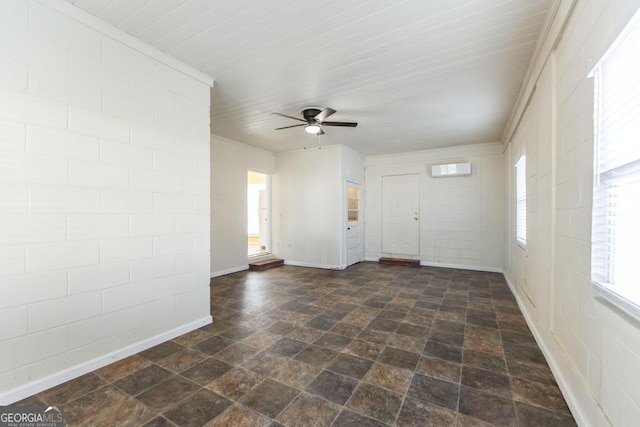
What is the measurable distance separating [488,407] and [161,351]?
260 cm

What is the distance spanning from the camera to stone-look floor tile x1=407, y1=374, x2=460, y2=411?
1817 mm

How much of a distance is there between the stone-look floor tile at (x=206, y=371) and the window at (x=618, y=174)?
242 centimetres

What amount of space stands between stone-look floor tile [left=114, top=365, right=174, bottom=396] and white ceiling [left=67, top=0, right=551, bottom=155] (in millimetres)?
2782

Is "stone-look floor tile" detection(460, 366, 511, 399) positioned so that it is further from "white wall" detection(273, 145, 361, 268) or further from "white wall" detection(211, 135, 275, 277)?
"white wall" detection(211, 135, 275, 277)

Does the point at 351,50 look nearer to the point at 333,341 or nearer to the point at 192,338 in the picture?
the point at 333,341

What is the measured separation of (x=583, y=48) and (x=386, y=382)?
249cm

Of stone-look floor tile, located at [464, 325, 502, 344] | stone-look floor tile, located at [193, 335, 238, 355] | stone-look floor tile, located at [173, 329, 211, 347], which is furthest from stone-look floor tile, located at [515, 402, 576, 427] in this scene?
stone-look floor tile, located at [173, 329, 211, 347]

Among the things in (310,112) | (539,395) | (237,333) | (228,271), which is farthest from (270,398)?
(228,271)

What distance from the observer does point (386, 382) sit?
2.03 m

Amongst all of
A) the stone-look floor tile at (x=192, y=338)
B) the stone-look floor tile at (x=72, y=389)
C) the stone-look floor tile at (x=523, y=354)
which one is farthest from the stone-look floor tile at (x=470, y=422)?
the stone-look floor tile at (x=72, y=389)

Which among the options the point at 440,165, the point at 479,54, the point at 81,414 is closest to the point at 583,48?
the point at 479,54

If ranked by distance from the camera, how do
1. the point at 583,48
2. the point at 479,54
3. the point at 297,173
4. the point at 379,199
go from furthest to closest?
the point at 379,199 < the point at 297,173 < the point at 479,54 < the point at 583,48

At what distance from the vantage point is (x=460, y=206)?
20.1ft

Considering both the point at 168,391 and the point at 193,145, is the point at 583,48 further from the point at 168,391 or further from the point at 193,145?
the point at 168,391
